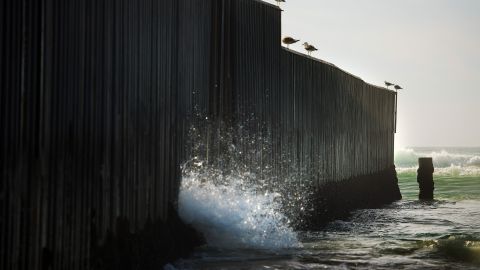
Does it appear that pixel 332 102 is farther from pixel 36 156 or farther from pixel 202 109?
pixel 36 156

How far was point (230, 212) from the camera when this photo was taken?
1547 cm

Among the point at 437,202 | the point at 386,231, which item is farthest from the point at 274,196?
the point at 437,202

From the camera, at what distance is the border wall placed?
357 inches

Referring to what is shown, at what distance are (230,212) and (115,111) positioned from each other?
4866mm

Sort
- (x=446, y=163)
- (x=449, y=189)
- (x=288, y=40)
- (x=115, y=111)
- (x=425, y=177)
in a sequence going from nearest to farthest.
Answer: (x=115, y=111) → (x=288, y=40) → (x=425, y=177) → (x=449, y=189) → (x=446, y=163)

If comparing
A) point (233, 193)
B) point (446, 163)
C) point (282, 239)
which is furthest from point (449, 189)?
point (446, 163)

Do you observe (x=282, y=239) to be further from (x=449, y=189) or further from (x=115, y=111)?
(x=449, y=189)

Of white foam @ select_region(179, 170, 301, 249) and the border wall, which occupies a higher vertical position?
the border wall

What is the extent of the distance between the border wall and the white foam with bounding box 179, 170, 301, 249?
1.59 ft

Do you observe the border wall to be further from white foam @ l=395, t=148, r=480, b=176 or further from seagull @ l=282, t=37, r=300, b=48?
white foam @ l=395, t=148, r=480, b=176

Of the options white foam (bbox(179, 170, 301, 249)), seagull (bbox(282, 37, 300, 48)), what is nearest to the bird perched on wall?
seagull (bbox(282, 37, 300, 48))

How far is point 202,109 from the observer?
48.8 feet

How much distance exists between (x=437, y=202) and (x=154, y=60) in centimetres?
2371

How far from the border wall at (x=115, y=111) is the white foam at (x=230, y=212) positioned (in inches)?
19.1
